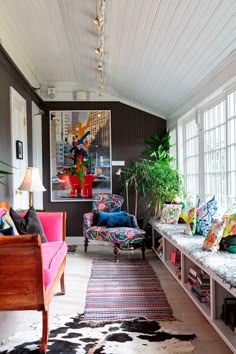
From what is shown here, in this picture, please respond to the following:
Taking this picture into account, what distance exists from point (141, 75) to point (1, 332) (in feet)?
11.6

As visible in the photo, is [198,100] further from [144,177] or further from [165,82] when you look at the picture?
[144,177]

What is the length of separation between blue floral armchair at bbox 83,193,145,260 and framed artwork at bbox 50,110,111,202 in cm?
39

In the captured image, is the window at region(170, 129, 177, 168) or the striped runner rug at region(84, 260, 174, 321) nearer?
the striped runner rug at region(84, 260, 174, 321)

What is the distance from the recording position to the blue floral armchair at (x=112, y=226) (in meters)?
4.95

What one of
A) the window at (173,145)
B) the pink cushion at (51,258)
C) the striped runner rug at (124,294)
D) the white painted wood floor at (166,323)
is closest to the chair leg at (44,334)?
→ the pink cushion at (51,258)

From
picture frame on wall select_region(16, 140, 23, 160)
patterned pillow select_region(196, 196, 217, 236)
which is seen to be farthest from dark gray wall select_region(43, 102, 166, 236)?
patterned pillow select_region(196, 196, 217, 236)

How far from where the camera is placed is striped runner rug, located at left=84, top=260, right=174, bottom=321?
3.03 metres

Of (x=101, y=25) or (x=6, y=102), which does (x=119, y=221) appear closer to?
(x=6, y=102)

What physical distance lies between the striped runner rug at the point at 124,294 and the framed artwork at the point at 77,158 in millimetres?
1979

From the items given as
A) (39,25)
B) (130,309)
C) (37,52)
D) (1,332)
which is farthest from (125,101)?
(1,332)

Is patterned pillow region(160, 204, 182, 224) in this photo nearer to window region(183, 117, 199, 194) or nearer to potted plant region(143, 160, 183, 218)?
window region(183, 117, 199, 194)

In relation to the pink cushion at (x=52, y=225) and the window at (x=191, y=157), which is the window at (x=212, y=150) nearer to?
the window at (x=191, y=157)

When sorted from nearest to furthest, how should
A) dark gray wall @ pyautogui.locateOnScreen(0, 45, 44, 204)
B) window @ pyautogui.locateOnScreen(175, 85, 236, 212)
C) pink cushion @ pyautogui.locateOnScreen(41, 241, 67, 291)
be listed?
pink cushion @ pyautogui.locateOnScreen(41, 241, 67, 291), window @ pyautogui.locateOnScreen(175, 85, 236, 212), dark gray wall @ pyautogui.locateOnScreen(0, 45, 44, 204)

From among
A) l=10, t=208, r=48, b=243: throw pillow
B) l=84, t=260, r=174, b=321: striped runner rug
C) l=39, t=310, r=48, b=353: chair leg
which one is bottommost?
l=84, t=260, r=174, b=321: striped runner rug
